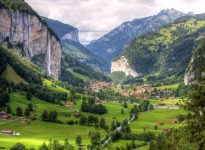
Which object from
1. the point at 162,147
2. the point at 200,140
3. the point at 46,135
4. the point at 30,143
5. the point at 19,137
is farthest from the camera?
the point at 46,135

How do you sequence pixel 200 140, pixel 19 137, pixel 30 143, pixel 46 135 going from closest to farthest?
pixel 200 140, pixel 30 143, pixel 19 137, pixel 46 135

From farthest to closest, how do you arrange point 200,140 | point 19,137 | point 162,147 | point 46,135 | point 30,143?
point 46,135, point 19,137, point 30,143, point 162,147, point 200,140

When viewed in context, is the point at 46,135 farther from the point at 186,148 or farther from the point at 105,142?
→ the point at 186,148

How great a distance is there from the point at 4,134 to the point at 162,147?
7510cm

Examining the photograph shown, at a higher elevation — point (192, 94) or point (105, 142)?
point (192, 94)

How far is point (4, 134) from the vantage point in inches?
7495

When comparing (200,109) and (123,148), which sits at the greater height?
(200,109)

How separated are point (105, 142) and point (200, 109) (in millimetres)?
91863

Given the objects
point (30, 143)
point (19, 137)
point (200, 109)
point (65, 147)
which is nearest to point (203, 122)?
point (200, 109)

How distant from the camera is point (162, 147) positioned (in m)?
150

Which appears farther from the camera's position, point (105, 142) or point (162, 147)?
point (105, 142)

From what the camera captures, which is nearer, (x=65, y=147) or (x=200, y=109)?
(x=200, y=109)

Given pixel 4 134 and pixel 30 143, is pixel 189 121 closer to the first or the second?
pixel 30 143

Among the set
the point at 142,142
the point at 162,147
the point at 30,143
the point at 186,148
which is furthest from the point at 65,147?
the point at 186,148
